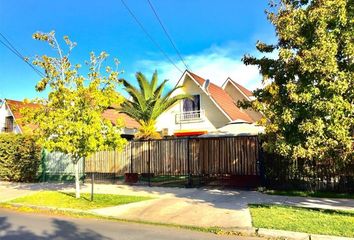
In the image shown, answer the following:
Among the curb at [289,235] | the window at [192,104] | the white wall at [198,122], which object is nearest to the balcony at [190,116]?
the white wall at [198,122]

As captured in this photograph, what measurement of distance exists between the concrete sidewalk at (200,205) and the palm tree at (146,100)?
33.5 feet

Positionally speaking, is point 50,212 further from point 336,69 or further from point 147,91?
point 147,91

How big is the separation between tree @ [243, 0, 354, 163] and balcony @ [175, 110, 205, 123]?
17.2 m

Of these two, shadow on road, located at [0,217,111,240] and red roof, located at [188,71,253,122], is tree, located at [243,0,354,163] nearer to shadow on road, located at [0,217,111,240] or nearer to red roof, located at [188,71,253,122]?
shadow on road, located at [0,217,111,240]

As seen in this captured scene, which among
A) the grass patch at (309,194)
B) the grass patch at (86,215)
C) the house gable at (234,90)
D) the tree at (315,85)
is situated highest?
the house gable at (234,90)

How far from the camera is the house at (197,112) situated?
27.6 meters

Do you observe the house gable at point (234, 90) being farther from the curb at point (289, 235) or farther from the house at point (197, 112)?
the curb at point (289, 235)

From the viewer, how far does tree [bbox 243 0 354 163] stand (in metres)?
9.68

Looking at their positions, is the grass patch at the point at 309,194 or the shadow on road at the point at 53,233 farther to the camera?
the grass patch at the point at 309,194

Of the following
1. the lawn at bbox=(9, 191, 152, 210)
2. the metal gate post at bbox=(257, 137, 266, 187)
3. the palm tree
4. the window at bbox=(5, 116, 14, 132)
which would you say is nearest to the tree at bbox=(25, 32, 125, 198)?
the lawn at bbox=(9, 191, 152, 210)

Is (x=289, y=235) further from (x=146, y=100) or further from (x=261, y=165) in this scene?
(x=146, y=100)

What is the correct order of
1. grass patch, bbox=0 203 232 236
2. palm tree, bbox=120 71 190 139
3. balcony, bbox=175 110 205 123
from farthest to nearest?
balcony, bbox=175 110 205 123, palm tree, bbox=120 71 190 139, grass patch, bbox=0 203 232 236

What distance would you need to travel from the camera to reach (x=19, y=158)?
21812 mm

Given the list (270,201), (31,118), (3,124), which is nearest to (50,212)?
(31,118)
